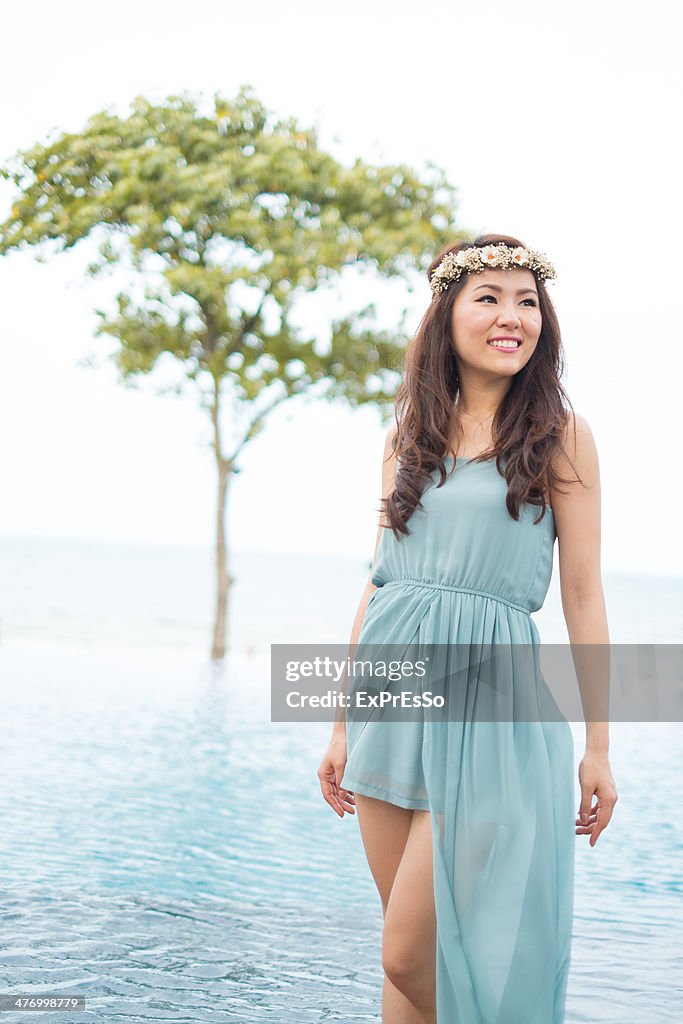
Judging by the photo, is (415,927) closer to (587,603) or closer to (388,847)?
(388,847)

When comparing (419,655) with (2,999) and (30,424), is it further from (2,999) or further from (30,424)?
(30,424)

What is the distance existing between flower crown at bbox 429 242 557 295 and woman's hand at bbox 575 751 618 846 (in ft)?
2.54

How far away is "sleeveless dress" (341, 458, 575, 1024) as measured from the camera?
4.82ft

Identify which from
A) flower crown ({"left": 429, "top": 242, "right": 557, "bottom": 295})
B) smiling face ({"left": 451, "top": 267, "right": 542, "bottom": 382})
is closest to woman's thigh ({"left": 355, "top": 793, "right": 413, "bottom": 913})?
smiling face ({"left": 451, "top": 267, "right": 542, "bottom": 382})

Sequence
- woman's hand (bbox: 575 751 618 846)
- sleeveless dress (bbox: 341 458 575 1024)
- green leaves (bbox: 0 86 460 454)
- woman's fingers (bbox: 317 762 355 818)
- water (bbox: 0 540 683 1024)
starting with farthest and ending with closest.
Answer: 1. green leaves (bbox: 0 86 460 454)
2. water (bbox: 0 540 683 1024)
3. woman's fingers (bbox: 317 762 355 818)
4. woman's hand (bbox: 575 751 618 846)
5. sleeveless dress (bbox: 341 458 575 1024)

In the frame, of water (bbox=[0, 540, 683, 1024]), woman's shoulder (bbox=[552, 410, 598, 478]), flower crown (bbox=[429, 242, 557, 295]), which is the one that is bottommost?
water (bbox=[0, 540, 683, 1024])

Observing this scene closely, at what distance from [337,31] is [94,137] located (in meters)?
2.22

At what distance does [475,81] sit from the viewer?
909cm

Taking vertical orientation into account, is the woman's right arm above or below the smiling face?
below

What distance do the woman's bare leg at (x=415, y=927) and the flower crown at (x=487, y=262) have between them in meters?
0.86

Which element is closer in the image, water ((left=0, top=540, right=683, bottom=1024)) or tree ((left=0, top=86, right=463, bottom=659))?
water ((left=0, top=540, right=683, bottom=1024))

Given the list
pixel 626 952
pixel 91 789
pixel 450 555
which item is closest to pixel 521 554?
pixel 450 555

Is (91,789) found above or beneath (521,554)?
beneath

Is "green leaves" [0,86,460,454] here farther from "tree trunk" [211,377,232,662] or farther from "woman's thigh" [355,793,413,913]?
"woman's thigh" [355,793,413,913]
